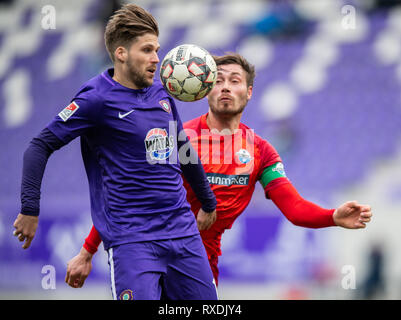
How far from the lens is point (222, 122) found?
502 cm

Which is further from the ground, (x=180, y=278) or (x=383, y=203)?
(x=383, y=203)

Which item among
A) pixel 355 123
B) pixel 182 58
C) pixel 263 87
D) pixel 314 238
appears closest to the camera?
pixel 182 58

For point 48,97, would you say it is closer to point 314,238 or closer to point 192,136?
point 314,238

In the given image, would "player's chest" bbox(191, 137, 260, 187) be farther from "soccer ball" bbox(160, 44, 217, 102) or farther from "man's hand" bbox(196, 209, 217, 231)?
"soccer ball" bbox(160, 44, 217, 102)

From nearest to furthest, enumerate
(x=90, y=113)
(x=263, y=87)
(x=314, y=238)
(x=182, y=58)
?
(x=90, y=113)
(x=182, y=58)
(x=314, y=238)
(x=263, y=87)

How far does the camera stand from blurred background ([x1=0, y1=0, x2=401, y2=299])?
32.0 feet

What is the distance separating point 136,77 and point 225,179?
1344 mm

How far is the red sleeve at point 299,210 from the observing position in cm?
439

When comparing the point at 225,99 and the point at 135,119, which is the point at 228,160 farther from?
the point at 135,119

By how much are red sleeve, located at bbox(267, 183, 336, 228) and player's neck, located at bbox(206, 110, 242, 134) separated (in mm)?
641

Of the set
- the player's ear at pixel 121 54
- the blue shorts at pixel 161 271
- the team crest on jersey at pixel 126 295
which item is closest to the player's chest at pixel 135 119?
the player's ear at pixel 121 54

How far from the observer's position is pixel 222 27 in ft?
40.5

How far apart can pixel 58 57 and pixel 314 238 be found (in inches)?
278

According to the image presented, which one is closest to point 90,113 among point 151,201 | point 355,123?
point 151,201
